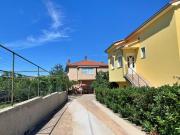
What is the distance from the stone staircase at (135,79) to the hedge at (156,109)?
→ 9232mm

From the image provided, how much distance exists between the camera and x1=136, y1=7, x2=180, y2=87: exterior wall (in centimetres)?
1717

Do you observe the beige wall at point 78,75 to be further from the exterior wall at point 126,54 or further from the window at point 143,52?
the window at point 143,52

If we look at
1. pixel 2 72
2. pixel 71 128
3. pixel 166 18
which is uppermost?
pixel 166 18

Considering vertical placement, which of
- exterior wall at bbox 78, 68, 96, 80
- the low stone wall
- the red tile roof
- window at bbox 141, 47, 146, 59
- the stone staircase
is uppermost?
the red tile roof

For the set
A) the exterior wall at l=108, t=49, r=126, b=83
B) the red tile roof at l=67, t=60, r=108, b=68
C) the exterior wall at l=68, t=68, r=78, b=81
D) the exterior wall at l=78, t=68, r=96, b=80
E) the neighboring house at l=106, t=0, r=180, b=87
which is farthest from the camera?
the red tile roof at l=67, t=60, r=108, b=68

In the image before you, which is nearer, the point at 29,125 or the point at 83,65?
the point at 29,125

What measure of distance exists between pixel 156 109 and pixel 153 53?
1216 cm

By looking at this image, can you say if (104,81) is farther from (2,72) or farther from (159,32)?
(2,72)

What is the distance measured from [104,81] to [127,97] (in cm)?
2272

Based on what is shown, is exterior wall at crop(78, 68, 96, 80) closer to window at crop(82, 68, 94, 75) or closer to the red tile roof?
window at crop(82, 68, 94, 75)

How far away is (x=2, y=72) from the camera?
8570mm

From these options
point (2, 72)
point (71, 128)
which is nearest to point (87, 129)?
point (71, 128)

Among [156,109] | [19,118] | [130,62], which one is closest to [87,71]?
[130,62]

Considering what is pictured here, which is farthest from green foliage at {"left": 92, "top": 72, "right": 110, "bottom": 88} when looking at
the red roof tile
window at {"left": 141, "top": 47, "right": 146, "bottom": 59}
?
the red roof tile
